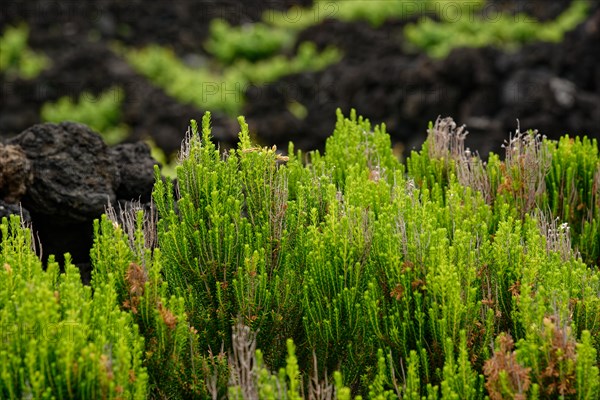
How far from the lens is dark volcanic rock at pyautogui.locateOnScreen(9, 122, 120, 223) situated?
17.7 feet

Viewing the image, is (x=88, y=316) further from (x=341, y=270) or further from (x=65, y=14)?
(x=65, y=14)

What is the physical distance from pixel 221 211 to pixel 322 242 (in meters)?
0.59

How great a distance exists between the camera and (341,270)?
434cm

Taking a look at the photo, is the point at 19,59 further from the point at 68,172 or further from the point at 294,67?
the point at 68,172

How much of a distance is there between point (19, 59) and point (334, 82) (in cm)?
615

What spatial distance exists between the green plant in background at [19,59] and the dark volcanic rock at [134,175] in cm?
1026

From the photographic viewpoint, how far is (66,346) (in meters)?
3.54

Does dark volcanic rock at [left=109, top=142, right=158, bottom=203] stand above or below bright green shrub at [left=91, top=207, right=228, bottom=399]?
above

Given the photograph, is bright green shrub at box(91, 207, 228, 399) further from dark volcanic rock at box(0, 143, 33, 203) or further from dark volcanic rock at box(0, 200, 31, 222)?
dark volcanic rock at box(0, 143, 33, 203)

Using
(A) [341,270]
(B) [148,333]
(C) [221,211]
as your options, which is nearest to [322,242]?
(A) [341,270]

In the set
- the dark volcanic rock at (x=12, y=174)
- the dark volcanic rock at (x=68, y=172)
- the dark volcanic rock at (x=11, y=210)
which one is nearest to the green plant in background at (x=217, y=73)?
the dark volcanic rock at (x=68, y=172)

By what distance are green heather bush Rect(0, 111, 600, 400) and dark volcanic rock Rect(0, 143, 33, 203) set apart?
2.88 feet

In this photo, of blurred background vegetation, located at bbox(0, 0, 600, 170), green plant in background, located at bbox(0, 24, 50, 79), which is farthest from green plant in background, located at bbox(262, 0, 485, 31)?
green plant in background, located at bbox(0, 24, 50, 79)

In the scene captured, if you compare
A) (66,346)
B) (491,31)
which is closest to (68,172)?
(66,346)
